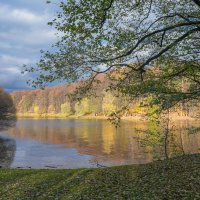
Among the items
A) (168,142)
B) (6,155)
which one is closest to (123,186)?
(168,142)

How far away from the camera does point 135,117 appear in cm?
18612

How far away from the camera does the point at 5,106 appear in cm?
9612

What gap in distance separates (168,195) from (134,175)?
5.99 meters

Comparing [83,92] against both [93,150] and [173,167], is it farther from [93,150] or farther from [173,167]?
[93,150]

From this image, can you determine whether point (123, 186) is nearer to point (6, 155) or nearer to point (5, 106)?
point (6, 155)

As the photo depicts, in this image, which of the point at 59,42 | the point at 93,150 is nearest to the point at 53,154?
the point at 93,150

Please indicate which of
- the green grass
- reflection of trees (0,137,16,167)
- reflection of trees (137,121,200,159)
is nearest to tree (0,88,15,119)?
reflection of trees (0,137,16,167)

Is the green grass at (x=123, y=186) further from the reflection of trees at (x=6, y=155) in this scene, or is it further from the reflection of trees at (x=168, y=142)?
the reflection of trees at (x=6, y=155)

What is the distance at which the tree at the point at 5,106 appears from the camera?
9512 cm

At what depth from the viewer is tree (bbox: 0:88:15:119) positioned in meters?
95.1

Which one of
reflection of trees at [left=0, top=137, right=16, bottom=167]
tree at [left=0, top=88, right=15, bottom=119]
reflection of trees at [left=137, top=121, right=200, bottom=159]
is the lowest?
reflection of trees at [left=0, top=137, right=16, bottom=167]

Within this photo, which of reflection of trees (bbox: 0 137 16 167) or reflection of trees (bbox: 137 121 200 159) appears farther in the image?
reflection of trees (bbox: 0 137 16 167)

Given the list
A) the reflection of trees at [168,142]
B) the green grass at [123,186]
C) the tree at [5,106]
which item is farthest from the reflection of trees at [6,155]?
the tree at [5,106]

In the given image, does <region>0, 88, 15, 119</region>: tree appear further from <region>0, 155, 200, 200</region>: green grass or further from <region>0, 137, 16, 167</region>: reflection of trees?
<region>0, 155, 200, 200</region>: green grass
